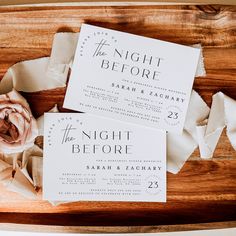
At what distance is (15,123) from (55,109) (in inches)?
2.9

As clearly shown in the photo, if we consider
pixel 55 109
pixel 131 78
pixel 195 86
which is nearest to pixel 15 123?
pixel 55 109

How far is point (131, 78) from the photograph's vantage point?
64 cm

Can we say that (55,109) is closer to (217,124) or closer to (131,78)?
(131,78)

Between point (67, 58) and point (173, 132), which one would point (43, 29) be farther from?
point (173, 132)

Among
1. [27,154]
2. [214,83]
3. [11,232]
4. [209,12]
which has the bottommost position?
[11,232]

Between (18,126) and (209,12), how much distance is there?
1.26ft

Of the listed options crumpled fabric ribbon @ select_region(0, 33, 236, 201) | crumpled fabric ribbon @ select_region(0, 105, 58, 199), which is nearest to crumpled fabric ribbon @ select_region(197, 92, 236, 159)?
crumpled fabric ribbon @ select_region(0, 33, 236, 201)

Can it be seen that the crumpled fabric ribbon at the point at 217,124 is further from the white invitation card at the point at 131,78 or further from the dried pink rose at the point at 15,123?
the dried pink rose at the point at 15,123

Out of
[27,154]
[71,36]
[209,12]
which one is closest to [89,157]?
[27,154]

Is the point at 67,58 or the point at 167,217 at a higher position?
the point at 67,58

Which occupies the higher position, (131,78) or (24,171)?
(131,78)

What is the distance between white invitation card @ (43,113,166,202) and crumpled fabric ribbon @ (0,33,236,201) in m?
0.02

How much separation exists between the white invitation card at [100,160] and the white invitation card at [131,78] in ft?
0.08

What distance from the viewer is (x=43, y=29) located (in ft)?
2.11
